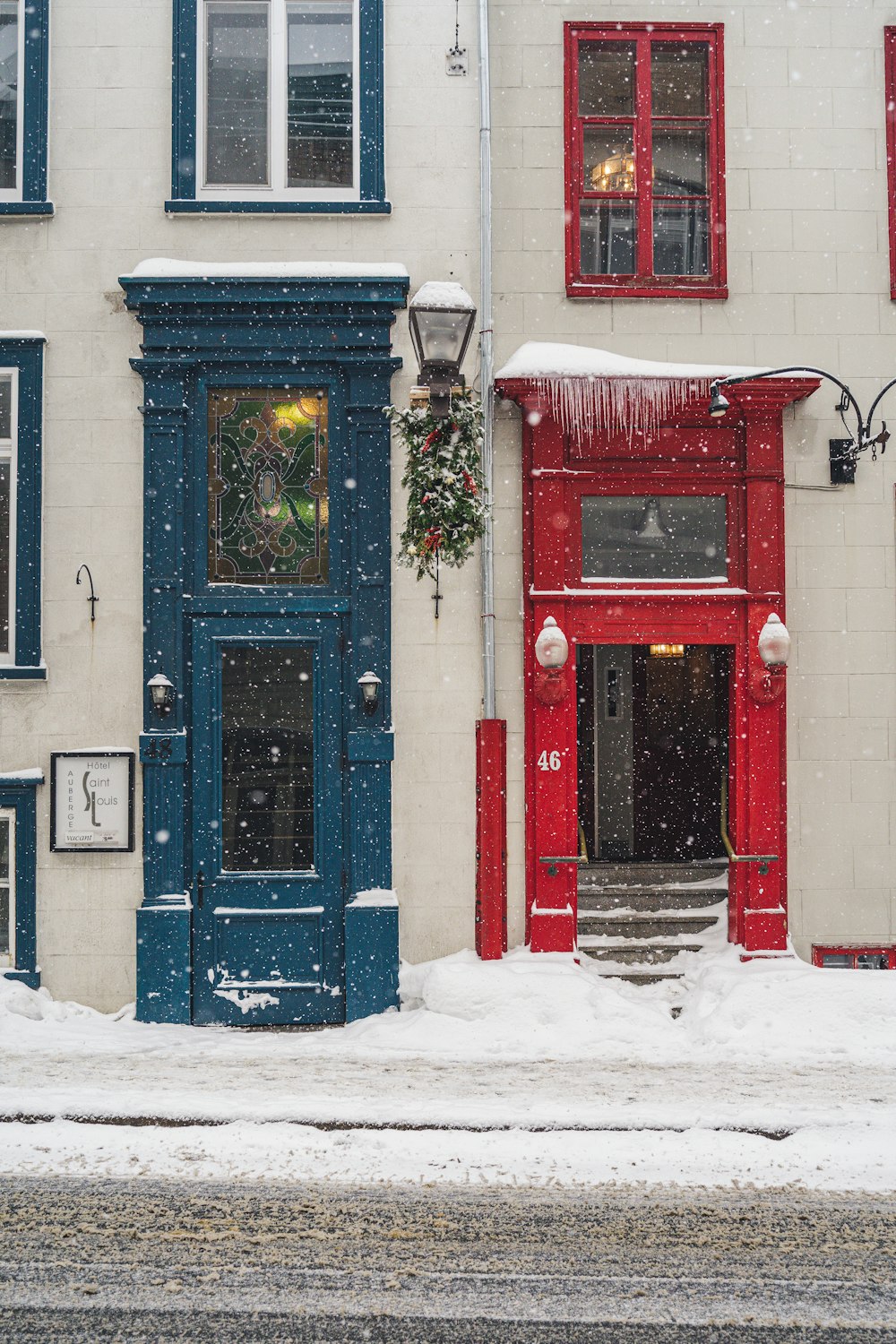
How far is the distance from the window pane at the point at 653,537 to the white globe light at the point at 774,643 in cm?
57

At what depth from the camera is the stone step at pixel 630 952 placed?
831 cm

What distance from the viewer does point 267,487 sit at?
816 centimetres

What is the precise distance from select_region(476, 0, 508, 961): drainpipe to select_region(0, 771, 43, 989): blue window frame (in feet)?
10.6

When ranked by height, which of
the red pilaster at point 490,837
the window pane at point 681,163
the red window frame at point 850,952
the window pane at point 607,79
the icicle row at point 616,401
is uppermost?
the window pane at point 607,79

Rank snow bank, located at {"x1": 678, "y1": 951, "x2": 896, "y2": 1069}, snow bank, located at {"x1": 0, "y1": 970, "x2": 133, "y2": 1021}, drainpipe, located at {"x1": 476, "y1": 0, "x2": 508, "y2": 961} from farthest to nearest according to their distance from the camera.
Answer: drainpipe, located at {"x1": 476, "y1": 0, "x2": 508, "y2": 961}, snow bank, located at {"x1": 0, "y1": 970, "x2": 133, "y2": 1021}, snow bank, located at {"x1": 678, "y1": 951, "x2": 896, "y2": 1069}

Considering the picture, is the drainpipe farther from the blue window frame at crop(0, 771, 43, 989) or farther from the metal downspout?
the blue window frame at crop(0, 771, 43, 989)

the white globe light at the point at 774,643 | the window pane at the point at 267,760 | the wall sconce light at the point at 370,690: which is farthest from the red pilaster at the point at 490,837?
the white globe light at the point at 774,643

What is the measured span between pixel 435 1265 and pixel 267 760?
436cm

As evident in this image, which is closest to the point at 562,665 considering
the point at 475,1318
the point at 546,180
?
the point at 546,180

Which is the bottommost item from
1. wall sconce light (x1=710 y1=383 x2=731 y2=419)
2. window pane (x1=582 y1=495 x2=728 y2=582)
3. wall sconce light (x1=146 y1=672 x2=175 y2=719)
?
wall sconce light (x1=146 y1=672 x2=175 y2=719)

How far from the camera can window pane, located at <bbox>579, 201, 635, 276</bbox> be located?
834cm

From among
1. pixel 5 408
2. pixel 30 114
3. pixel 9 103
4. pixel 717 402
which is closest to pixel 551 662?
pixel 717 402

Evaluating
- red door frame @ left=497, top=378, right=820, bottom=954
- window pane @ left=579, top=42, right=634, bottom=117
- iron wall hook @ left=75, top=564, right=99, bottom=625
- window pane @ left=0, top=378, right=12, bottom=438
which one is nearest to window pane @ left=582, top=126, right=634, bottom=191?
window pane @ left=579, top=42, right=634, bottom=117

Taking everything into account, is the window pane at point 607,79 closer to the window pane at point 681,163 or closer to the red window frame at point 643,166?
the red window frame at point 643,166
